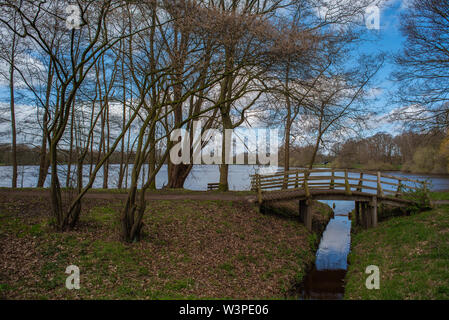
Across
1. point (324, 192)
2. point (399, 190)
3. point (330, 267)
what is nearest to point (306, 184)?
point (324, 192)

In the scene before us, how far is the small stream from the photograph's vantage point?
859cm

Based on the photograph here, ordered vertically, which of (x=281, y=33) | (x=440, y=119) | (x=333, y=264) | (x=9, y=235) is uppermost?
(x=281, y=33)

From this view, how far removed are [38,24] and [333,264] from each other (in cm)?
1334

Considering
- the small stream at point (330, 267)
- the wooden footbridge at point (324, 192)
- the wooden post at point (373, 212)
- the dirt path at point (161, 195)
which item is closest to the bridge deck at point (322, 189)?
the wooden footbridge at point (324, 192)

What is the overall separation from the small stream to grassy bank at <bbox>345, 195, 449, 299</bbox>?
15.7 inches

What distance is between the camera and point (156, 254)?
834 cm

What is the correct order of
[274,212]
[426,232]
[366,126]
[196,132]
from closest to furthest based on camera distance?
[426,232] < [274,212] < [366,126] < [196,132]

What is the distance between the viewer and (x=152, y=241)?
9109 millimetres

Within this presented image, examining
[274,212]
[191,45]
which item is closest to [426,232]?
[274,212]

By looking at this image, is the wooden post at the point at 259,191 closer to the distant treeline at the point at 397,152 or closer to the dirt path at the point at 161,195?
the dirt path at the point at 161,195

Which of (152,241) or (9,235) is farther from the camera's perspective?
(152,241)

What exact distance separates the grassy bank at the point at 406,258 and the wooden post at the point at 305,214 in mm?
2210

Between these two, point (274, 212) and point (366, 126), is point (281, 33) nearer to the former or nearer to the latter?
point (274, 212)

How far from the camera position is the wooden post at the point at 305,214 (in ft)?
46.9
